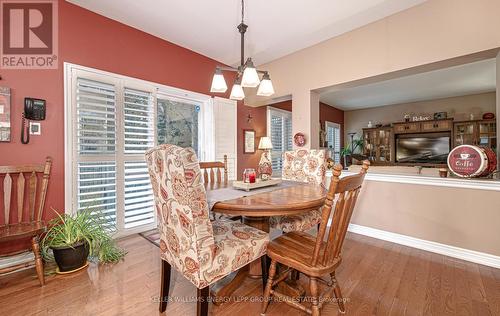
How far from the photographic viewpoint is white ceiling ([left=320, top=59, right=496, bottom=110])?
154 inches

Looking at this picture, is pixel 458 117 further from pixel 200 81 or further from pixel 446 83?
pixel 200 81

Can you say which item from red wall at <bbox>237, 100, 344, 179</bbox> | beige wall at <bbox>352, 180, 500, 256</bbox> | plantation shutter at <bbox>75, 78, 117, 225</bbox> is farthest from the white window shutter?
beige wall at <bbox>352, 180, 500, 256</bbox>

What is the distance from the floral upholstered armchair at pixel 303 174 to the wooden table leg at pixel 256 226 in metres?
0.19

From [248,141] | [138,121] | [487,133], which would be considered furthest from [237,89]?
[487,133]

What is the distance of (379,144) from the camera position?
6715 mm

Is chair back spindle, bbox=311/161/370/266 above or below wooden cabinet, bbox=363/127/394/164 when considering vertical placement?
below

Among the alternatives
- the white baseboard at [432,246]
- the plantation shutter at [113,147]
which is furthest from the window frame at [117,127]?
the white baseboard at [432,246]

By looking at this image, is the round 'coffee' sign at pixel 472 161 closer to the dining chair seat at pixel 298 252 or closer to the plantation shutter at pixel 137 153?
the dining chair seat at pixel 298 252

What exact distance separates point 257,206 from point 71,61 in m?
2.54

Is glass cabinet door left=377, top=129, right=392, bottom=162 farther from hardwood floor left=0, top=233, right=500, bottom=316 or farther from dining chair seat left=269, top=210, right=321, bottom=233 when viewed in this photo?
dining chair seat left=269, top=210, right=321, bottom=233

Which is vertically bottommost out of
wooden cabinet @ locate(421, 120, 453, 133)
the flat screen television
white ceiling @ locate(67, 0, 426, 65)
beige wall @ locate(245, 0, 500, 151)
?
the flat screen television

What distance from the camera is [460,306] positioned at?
5.04 ft

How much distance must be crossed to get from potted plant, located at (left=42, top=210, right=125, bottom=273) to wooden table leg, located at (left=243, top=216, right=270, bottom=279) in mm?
1375

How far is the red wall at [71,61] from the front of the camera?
2.07 m
